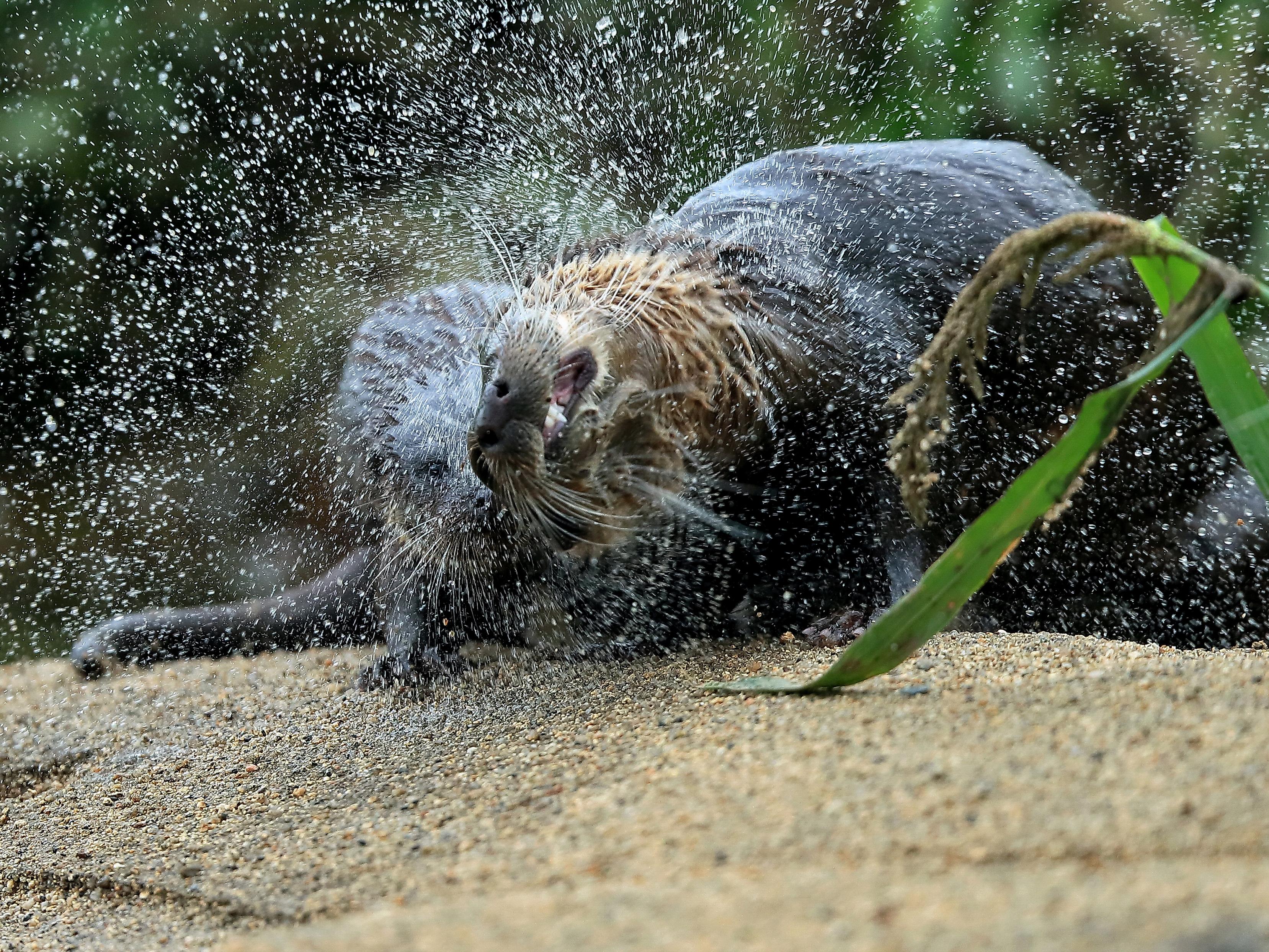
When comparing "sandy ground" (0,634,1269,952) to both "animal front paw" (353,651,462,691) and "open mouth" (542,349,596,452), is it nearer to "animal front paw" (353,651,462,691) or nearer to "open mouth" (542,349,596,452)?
"animal front paw" (353,651,462,691)

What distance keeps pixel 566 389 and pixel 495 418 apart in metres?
0.27

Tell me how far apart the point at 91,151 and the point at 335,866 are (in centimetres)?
536

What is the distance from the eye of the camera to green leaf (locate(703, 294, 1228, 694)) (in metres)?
1.78

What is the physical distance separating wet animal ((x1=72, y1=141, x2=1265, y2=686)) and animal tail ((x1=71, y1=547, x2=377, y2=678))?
2.40ft

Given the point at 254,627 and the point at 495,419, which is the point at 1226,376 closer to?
the point at 495,419

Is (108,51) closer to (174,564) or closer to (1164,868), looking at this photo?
(174,564)

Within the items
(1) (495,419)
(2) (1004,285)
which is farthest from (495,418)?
(2) (1004,285)

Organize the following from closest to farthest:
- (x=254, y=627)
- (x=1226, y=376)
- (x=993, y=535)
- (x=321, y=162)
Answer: (x=993, y=535) → (x=1226, y=376) → (x=254, y=627) → (x=321, y=162)

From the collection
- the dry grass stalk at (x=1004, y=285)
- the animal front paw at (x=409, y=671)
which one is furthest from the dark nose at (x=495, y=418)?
the animal front paw at (x=409, y=671)

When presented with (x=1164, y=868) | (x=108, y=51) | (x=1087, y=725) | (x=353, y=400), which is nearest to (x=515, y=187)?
(x=353, y=400)

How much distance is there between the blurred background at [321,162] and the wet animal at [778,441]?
1330 mm

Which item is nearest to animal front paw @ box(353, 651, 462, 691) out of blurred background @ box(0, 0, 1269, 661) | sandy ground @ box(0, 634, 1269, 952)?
sandy ground @ box(0, 634, 1269, 952)

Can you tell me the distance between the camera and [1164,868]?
47.5 inches

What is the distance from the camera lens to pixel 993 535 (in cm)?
187
